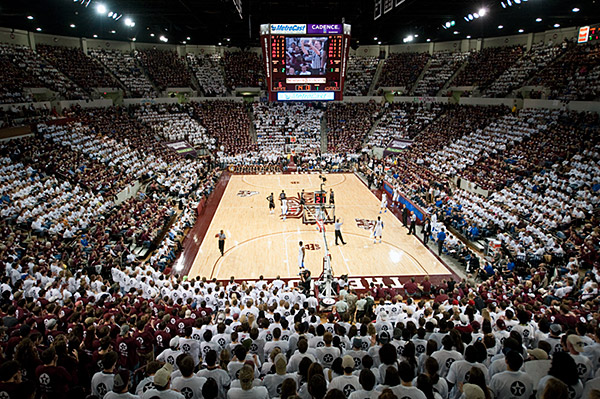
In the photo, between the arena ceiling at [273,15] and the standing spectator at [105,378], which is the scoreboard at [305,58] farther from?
the standing spectator at [105,378]

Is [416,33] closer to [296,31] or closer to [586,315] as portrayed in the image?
[296,31]

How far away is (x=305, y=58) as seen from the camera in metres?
28.2

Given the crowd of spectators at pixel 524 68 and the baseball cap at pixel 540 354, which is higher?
the crowd of spectators at pixel 524 68

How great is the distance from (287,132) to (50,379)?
4321 centimetres

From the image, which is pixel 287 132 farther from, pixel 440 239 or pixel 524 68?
pixel 440 239

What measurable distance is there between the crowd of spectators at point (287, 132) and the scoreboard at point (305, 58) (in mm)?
13822

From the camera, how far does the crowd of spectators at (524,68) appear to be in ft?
124

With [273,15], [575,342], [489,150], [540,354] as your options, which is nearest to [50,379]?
[540,354]

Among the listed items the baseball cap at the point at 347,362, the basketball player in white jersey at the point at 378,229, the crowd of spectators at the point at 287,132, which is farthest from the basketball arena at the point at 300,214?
the crowd of spectators at the point at 287,132

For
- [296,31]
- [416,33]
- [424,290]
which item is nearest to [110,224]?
[424,290]

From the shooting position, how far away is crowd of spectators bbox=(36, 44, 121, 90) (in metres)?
40.9

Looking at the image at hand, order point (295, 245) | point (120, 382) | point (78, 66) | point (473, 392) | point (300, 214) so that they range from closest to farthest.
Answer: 1. point (473, 392)
2. point (120, 382)
3. point (295, 245)
4. point (300, 214)
5. point (78, 66)

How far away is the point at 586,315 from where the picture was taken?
29.8 feet

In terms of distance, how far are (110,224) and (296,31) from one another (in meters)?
17.5
